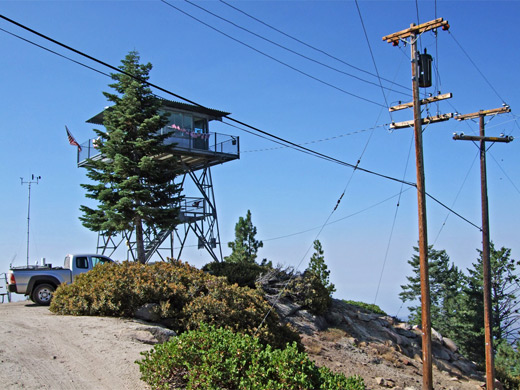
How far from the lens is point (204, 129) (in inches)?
1265

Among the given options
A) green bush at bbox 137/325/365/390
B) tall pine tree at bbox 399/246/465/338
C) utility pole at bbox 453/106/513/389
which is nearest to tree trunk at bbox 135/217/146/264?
green bush at bbox 137/325/365/390

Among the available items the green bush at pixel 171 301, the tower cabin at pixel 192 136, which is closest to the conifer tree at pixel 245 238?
the tower cabin at pixel 192 136

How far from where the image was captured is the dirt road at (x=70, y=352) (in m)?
9.71

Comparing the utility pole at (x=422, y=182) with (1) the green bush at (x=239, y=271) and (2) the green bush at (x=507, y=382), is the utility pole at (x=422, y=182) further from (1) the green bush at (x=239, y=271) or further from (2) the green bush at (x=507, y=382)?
(2) the green bush at (x=507, y=382)

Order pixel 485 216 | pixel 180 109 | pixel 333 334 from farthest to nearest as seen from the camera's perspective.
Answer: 1. pixel 180 109
2. pixel 485 216
3. pixel 333 334

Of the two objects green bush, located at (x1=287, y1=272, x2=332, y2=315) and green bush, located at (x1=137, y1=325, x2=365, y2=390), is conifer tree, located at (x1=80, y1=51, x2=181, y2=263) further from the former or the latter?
green bush, located at (x1=137, y1=325, x2=365, y2=390)

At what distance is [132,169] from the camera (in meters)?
24.3

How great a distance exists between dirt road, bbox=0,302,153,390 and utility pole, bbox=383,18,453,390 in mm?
9230

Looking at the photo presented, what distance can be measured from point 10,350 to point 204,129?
22.5 metres

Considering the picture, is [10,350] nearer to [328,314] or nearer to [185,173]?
[328,314]

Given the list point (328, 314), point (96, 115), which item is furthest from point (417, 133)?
point (96, 115)

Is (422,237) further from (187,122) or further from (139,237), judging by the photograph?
(187,122)

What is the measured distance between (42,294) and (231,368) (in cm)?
1281

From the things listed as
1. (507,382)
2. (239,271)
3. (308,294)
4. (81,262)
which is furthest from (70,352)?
(507,382)
